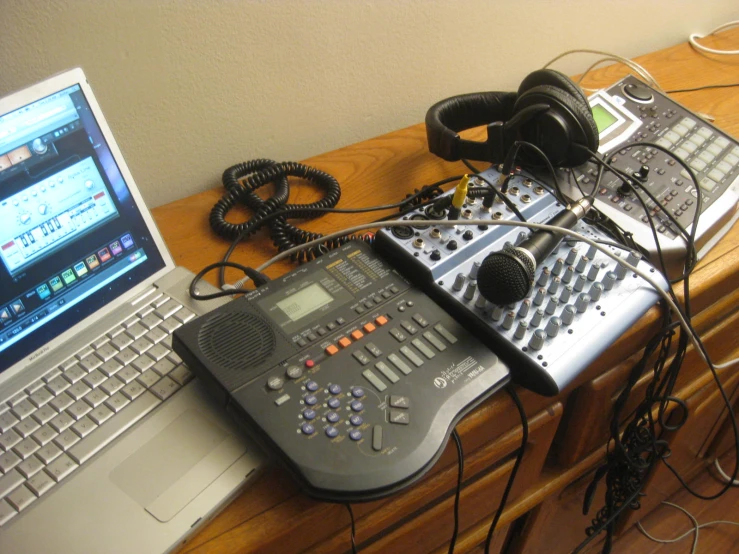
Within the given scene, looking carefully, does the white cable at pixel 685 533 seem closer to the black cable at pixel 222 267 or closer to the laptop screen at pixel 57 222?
the black cable at pixel 222 267

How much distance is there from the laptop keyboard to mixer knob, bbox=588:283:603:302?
421 millimetres

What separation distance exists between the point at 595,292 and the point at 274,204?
0.42 m

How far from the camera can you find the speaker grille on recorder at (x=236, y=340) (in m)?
0.58

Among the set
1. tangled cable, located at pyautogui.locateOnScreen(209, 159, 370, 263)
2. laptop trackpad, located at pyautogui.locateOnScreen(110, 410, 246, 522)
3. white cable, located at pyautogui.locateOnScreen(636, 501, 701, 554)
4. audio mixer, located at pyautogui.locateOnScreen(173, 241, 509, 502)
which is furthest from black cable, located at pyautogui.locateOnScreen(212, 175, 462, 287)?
white cable, located at pyautogui.locateOnScreen(636, 501, 701, 554)

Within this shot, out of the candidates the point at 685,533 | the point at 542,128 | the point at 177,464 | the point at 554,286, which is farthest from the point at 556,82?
the point at 685,533

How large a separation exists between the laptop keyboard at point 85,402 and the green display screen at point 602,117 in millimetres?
646

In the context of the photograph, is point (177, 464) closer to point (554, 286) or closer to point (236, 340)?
point (236, 340)

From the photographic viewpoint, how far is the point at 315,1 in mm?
839

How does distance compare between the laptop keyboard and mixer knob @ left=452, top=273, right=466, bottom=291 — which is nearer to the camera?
the laptop keyboard

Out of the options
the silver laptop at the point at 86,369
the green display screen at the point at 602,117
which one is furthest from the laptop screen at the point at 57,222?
the green display screen at the point at 602,117

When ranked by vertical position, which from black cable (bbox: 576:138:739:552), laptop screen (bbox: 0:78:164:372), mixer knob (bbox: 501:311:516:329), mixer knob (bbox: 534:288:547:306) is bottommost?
black cable (bbox: 576:138:739:552)

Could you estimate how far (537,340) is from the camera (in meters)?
0.62

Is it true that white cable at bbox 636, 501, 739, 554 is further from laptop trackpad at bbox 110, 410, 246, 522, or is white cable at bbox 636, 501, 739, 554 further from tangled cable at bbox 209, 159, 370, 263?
laptop trackpad at bbox 110, 410, 246, 522

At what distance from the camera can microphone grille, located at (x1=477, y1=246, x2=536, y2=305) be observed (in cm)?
62
